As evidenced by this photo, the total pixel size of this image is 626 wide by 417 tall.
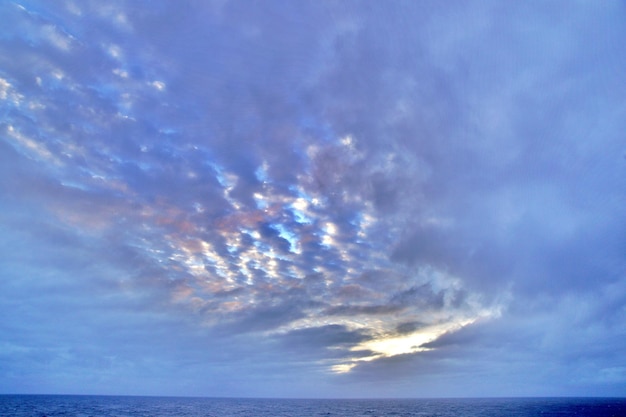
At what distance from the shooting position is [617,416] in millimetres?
150625

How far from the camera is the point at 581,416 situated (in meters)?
160

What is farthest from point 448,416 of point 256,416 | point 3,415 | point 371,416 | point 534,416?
point 3,415

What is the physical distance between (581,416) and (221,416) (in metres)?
152

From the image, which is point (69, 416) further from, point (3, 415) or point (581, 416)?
point (581, 416)

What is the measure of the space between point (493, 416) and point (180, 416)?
415 feet

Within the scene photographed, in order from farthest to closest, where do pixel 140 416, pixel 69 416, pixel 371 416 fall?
pixel 371 416
pixel 140 416
pixel 69 416

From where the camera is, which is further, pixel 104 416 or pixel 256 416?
pixel 256 416

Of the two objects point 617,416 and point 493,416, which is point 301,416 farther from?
point 617,416

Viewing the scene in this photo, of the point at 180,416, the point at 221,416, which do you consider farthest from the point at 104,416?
the point at 221,416

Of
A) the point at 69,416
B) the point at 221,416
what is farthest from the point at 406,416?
the point at 69,416

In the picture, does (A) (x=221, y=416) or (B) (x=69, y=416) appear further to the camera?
(A) (x=221, y=416)

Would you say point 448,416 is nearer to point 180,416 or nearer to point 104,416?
point 180,416

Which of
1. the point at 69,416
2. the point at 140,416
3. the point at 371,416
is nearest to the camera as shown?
the point at 69,416

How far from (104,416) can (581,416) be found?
631 ft
